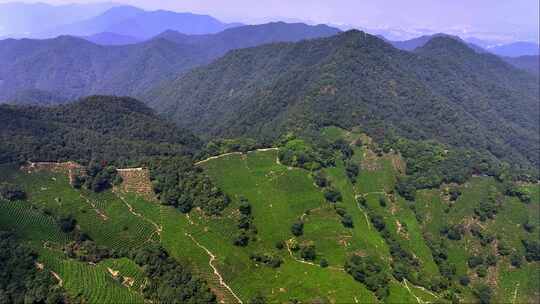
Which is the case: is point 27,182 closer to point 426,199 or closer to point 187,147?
point 187,147

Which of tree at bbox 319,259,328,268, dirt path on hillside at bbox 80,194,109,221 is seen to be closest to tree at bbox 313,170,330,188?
→ tree at bbox 319,259,328,268

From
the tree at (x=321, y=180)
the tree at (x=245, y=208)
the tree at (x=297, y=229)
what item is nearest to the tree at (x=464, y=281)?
the tree at (x=297, y=229)

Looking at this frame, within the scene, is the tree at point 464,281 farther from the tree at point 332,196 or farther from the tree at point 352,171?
the tree at point 352,171

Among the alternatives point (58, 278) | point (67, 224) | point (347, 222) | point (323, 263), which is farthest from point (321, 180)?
point (58, 278)

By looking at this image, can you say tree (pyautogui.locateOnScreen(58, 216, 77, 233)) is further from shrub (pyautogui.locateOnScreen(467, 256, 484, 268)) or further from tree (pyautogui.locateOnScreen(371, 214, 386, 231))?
shrub (pyautogui.locateOnScreen(467, 256, 484, 268))

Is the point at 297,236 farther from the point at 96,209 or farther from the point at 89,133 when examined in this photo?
the point at 89,133

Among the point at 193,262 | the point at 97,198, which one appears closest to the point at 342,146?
the point at 193,262
